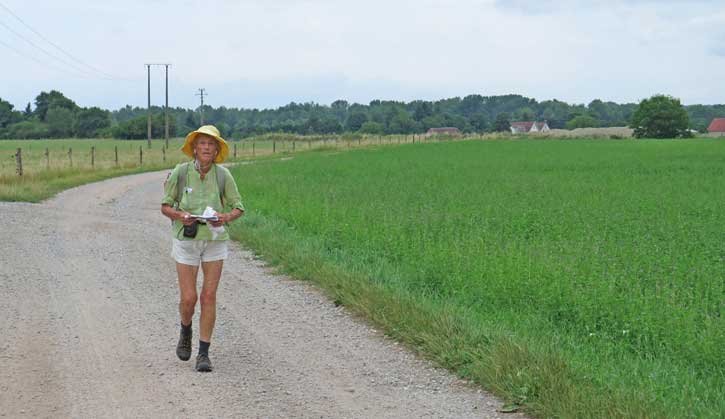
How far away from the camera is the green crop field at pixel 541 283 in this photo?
20.4ft

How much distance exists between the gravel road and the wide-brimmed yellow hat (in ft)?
5.71

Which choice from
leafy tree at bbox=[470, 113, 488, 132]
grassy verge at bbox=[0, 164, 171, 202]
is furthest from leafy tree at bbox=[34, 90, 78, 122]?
grassy verge at bbox=[0, 164, 171, 202]

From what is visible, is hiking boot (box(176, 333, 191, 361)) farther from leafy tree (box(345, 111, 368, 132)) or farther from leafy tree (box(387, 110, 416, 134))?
leafy tree (box(345, 111, 368, 132))

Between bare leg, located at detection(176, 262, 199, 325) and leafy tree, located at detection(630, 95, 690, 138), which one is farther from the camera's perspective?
leafy tree, located at detection(630, 95, 690, 138)

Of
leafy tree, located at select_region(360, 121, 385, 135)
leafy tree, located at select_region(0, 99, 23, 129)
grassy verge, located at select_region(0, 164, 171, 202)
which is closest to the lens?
grassy verge, located at select_region(0, 164, 171, 202)

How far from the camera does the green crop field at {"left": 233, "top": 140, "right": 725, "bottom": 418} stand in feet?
20.4

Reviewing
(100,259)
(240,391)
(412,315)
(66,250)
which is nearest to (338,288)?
(412,315)

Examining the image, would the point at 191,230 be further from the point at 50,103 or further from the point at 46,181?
the point at 50,103

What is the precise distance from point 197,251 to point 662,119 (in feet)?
411

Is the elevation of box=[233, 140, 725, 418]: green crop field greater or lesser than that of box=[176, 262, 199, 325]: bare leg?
lesser

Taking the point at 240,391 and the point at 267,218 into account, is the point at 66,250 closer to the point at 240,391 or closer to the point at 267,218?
the point at 267,218

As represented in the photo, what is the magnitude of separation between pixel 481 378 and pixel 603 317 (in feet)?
8.03

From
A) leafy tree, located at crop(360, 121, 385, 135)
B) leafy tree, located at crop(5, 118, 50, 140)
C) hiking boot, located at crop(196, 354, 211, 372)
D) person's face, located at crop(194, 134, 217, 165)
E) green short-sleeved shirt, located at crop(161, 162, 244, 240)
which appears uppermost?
person's face, located at crop(194, 134, 217, 165)

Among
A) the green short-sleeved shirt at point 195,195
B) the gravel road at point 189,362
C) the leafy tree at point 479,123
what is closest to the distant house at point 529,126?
the leafy tree at point 479,123
